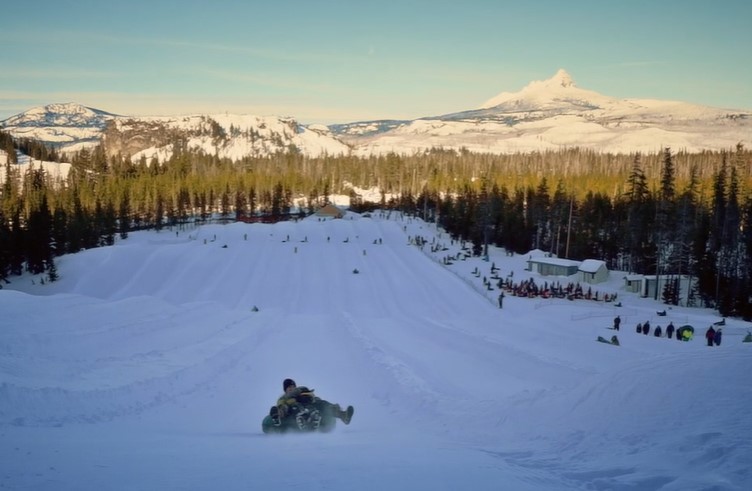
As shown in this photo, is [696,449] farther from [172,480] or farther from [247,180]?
[247,180]

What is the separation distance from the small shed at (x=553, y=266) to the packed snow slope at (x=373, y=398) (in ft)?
44.2

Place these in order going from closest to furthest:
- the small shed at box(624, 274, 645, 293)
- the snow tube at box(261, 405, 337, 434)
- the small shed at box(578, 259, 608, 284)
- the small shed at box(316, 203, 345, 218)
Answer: the snow tube at box(261, 405, 337, 434) < the small shed at box(624, 274, 645, 293) < the small shed at box(578, 259, 608, 284) < the small shed at box(316, 203, 345, 218)

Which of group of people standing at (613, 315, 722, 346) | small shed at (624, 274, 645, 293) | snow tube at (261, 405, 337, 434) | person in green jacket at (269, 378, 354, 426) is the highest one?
person in green jacket at (269, 378, 354, 426)

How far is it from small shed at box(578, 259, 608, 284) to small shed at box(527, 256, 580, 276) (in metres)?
0.95

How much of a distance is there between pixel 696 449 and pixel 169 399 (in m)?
11.2

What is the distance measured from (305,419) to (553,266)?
4258 centimetres

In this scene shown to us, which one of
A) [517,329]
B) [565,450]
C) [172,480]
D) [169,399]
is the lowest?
[517,329]

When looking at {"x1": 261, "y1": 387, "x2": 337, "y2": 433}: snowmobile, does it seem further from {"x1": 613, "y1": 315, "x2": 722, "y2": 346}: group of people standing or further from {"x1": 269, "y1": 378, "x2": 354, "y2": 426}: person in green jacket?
{"x1": 613, "y1": 315, "x2": 722, "y2": 346}: group of people standing

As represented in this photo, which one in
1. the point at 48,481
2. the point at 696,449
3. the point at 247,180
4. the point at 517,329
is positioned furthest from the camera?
the point at 247,180

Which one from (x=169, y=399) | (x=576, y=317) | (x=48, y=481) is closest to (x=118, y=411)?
(x=169, y=399)

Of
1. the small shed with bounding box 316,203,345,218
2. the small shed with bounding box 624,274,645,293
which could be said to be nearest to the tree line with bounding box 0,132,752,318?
the small shed with bounding box 624,274,645,293

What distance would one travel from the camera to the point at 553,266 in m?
48.6

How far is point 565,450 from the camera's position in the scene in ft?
28.7

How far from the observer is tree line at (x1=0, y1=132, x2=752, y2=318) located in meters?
49.2
